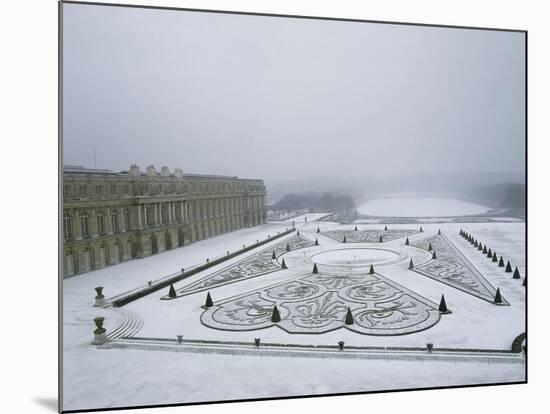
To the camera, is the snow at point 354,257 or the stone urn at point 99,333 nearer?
the stone urn at point 99,333

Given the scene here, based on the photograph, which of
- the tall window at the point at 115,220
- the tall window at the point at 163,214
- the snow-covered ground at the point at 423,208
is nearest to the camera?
the tall window at the point at 115,220

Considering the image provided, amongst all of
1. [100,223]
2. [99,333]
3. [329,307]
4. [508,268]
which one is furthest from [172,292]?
[508,268]

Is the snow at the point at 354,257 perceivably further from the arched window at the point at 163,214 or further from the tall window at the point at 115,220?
the tall window at the point at 115,220

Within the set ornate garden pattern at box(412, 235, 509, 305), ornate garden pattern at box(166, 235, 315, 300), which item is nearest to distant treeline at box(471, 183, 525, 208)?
ornate garden pattern at box(412, 235, 509, 305)

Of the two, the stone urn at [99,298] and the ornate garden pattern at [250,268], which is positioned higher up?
the ornate garden pattern at [250,268]

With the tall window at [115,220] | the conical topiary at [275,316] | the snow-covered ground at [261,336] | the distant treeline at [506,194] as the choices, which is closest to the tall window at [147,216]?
the tall window at [115,220]
